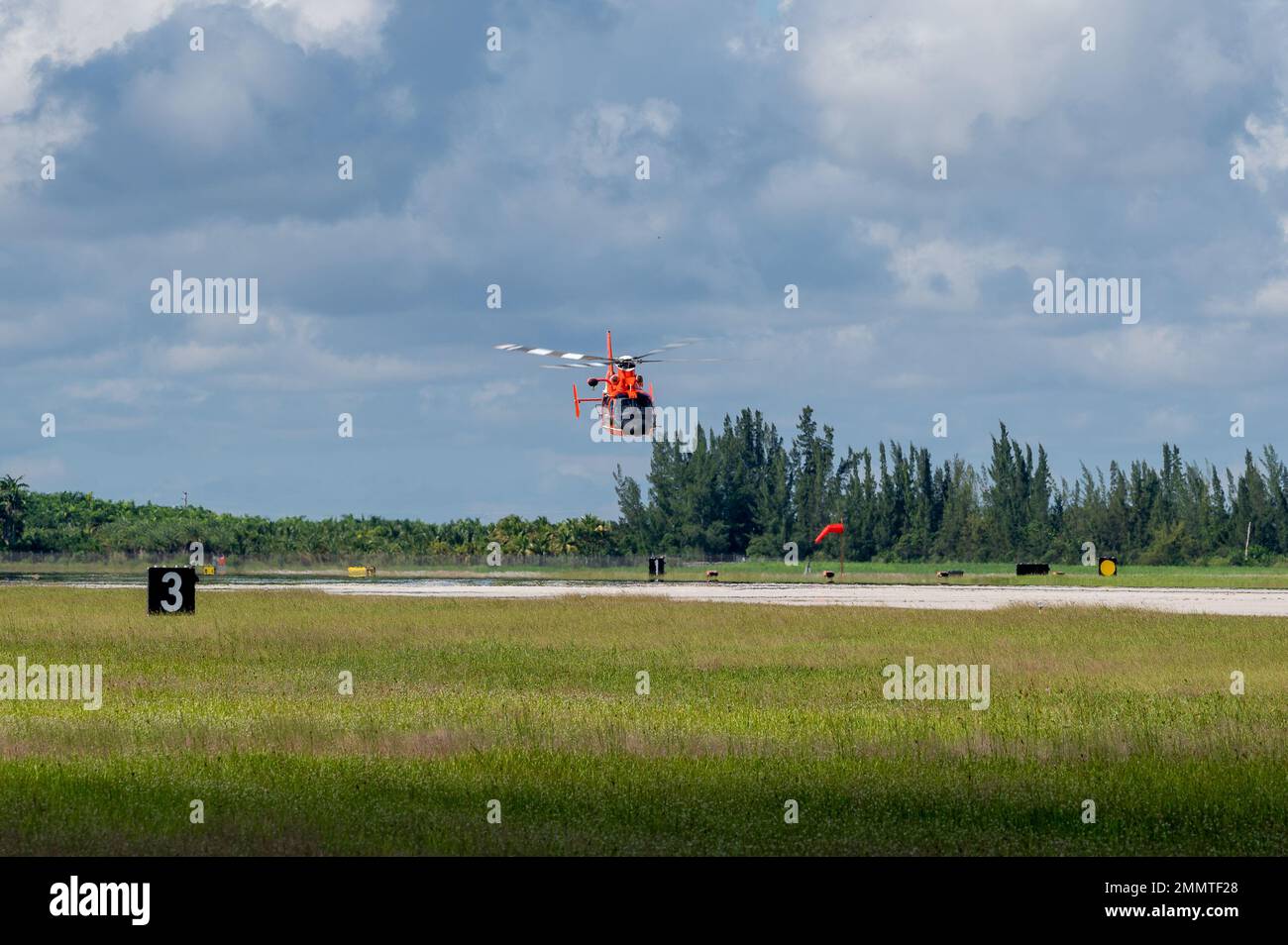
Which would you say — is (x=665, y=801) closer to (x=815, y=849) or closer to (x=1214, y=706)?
(x=815, y=849)

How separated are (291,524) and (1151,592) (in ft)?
434

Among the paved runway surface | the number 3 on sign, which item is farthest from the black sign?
the paved runway surface

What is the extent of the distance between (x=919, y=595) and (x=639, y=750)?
2426 inches

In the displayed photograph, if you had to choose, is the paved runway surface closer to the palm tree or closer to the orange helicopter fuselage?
the orange helicopter fuselage

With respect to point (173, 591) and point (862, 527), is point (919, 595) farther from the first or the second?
point (862, 527)

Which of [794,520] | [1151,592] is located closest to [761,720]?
[1151,592]

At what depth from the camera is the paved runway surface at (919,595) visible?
69.7 meters

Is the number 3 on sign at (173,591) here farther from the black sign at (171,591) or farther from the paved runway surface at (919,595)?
the paved runway surface at (919,595)

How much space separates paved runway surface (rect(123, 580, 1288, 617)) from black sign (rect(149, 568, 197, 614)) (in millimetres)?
19667

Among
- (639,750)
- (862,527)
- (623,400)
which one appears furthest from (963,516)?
(639,750)

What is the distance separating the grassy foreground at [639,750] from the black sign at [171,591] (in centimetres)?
962

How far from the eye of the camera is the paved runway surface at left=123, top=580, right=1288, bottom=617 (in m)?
69.7

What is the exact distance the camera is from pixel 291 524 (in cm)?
19825

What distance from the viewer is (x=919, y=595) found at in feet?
272
